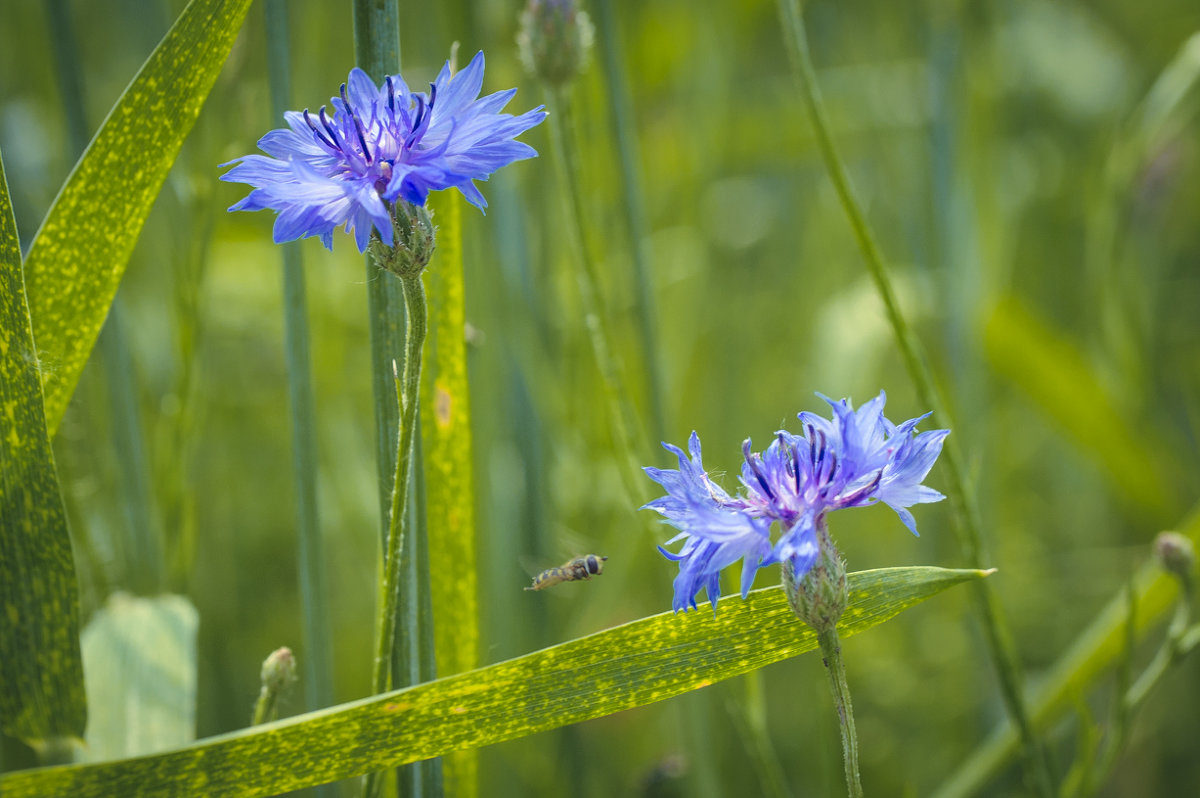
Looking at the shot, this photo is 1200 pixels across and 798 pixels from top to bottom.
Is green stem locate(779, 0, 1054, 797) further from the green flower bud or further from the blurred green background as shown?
the green flower bud

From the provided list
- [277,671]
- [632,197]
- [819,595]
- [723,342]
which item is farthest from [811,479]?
[723,342]

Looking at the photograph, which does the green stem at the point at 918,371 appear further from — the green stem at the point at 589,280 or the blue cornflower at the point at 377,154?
the blue cornflower at the point at 377,154

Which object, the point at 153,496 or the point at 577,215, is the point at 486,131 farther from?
the point at 153,496

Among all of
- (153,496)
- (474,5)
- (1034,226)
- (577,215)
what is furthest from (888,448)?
(1034,226)

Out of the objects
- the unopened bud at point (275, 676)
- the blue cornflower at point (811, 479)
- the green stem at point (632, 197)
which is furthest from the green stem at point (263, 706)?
the green stem at point (632, 197)

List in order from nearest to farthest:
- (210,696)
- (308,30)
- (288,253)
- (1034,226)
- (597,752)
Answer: (288,253) < (308,30) < (210,696) < (597,752) < (1034,226)

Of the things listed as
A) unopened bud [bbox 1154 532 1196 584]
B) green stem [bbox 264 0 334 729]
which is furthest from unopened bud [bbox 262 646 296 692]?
unopened bud [bbox 1154 532 1196 584]

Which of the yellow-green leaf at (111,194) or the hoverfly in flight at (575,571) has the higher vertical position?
the yellow-green leaf at (111,194)
